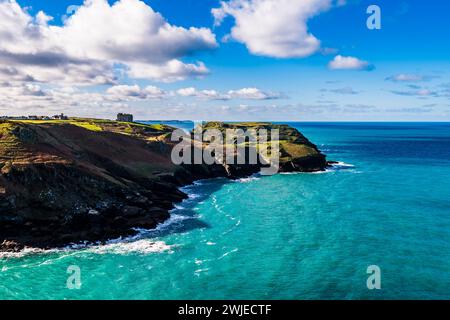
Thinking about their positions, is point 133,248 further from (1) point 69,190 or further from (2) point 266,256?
(1) point 69,190

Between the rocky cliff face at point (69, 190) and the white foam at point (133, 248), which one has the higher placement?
the rocky cliff face at point (69, 190)

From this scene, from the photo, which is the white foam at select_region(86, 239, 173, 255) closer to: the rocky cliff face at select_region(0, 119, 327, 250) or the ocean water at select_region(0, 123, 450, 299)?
the ocean water at select_region(0, 123, 450, 299)

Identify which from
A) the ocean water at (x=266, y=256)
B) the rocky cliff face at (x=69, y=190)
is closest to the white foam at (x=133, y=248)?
the ocean water at (x=266, y=256)

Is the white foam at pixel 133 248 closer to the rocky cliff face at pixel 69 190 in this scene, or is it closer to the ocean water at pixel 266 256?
the ocean water at pixel 266 256

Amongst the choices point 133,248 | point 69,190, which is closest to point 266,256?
point 133,248

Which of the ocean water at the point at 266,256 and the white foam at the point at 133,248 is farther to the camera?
the white foam at the point at 133,248
